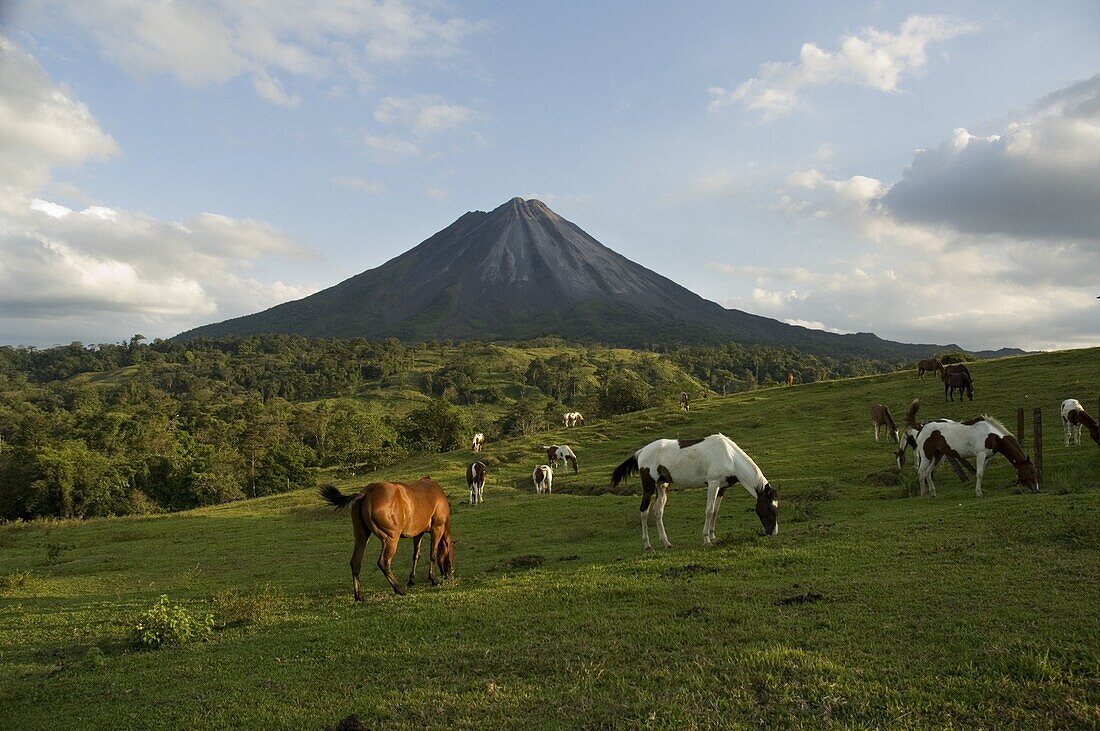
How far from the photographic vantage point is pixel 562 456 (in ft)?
98.6

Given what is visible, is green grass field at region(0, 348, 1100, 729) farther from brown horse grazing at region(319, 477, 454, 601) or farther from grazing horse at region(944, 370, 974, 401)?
grazing horse at region(944, 370, 974, 401)

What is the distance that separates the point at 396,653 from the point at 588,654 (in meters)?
2.01

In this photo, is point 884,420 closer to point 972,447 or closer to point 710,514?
point 972,447

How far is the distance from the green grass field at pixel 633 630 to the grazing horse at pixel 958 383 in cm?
1561

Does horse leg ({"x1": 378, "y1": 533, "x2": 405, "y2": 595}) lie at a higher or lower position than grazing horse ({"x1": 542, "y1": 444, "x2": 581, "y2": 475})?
higher

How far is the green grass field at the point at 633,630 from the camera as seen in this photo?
4590mm

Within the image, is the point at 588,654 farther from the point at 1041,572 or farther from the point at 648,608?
the point at 1041,572

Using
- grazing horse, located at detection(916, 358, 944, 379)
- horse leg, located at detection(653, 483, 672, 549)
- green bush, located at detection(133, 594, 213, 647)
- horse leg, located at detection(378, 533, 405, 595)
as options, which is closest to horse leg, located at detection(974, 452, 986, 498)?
horse leg, located at detection(653, 483, 672, 549)

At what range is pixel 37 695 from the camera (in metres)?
6.04

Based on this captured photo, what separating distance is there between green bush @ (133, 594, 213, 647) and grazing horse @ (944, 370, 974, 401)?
3241 cm

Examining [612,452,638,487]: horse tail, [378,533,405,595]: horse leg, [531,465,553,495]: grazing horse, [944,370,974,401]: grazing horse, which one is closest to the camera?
[378,533,405,595]: horse leg

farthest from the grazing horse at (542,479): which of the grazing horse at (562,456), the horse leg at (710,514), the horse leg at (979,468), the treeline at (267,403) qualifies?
the treeline at (267,403)

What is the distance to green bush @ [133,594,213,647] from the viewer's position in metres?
7.25

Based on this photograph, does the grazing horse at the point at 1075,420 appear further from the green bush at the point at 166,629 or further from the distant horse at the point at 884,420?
the green bush at the point at 166,629
